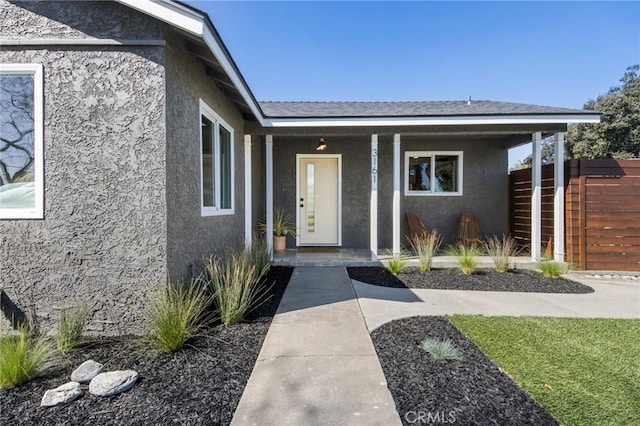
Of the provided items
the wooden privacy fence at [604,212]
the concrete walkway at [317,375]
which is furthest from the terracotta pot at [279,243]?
the wooden privacy fence at [604,212]

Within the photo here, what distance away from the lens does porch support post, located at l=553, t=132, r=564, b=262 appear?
6.57 m

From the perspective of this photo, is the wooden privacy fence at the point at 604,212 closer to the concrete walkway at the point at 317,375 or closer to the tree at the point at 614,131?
the concrete walkway at the point at 317,375

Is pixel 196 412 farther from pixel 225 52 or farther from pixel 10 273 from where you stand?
pixel 225 52

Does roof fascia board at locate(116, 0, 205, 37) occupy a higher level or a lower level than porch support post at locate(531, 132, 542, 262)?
higher

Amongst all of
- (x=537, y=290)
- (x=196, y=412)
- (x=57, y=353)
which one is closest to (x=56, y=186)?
(x=57, y=353)

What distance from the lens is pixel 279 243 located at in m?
7.85

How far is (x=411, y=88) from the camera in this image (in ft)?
47.9

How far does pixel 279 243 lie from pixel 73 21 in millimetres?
5499

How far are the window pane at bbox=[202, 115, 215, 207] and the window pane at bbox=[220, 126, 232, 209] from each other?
51cm

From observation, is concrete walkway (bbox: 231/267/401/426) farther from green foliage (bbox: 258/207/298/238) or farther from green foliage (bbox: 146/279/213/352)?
green foliage (bbox: 258/207/298/238)

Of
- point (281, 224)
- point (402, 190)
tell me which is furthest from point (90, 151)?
point (402, 190)

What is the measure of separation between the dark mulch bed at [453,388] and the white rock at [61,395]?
2.28m

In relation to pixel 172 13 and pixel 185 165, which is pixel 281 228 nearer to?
pixel 185 165

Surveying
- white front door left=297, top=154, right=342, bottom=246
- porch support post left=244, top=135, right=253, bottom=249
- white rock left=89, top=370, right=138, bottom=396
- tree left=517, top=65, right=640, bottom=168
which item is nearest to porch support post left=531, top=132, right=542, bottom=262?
white front door left=297, top=154, right=342, bottom=246
